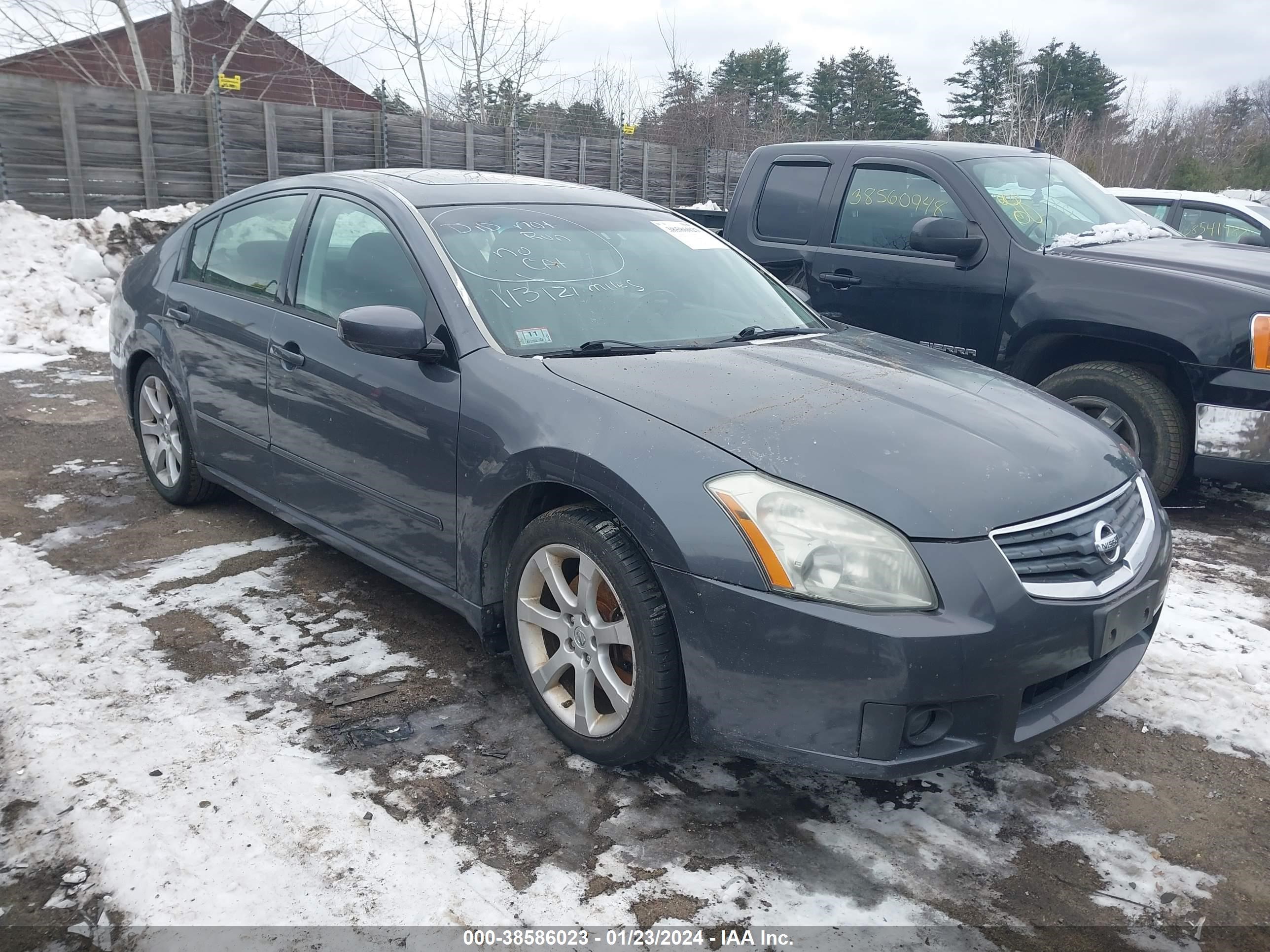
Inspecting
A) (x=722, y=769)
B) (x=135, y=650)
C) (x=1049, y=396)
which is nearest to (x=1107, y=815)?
(x=722, y=769)

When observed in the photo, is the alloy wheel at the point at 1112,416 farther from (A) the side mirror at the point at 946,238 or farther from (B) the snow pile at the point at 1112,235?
(A) the side mirror at the point at 946,238

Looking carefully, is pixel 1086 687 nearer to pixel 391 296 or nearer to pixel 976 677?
pixel 976 677

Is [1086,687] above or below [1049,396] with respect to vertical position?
below

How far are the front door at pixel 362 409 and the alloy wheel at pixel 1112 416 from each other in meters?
3.40

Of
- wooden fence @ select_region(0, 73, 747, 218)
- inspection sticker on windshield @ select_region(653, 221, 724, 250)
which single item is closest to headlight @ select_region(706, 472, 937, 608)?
inspection sticker on windshield @ select_region(653, 221, 724, 250)

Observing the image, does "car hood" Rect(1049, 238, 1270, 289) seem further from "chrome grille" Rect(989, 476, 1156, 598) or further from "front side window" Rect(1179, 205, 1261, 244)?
"front side window" Rect(1179, 205, 1261, 244)

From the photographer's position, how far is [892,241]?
5723mm

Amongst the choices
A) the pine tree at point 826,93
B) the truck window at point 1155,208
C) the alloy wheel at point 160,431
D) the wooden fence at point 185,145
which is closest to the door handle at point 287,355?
the alloy wheel at point 160,431

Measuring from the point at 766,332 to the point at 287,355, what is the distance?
183 cm

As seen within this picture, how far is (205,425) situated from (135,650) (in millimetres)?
1329

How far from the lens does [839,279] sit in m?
5.80

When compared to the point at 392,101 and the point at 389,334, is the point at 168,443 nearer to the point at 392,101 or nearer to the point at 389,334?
the point at 389,334

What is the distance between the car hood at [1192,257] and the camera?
485cm

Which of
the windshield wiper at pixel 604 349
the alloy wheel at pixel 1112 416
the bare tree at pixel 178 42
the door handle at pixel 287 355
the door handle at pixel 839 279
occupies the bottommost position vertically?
the alloy wheel at pixel 1112 416
